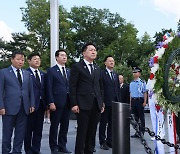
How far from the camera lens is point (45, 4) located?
3078 centimetres

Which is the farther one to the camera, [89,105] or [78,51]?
[78,51]

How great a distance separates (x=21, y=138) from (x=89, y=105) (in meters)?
1.25

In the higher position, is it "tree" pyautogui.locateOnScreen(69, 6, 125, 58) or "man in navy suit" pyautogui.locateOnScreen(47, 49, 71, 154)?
"tree" pyautogui.locateOnScreen(69, 6, 125, 58)

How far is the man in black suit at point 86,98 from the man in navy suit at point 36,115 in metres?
1.02

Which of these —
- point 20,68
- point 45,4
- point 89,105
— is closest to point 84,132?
point 89,105

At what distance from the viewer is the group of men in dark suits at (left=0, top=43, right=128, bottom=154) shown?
16.6 ft

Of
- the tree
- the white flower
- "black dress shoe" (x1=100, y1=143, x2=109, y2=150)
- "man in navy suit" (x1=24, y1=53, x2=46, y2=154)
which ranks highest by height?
the tree

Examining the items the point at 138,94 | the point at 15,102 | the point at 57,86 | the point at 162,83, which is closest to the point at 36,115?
the point at 57,86

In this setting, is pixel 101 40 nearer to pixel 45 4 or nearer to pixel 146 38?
pixel 146 38

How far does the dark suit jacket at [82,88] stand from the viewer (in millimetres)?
5031

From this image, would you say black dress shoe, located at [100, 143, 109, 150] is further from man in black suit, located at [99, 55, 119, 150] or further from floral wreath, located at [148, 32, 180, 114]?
floral wreath, located at [148, 32, 180, 114]

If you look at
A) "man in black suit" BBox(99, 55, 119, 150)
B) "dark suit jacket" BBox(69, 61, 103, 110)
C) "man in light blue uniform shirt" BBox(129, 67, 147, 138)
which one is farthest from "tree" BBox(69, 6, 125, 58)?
"dark suit jacket" BBox(69, 61, 103, 110)

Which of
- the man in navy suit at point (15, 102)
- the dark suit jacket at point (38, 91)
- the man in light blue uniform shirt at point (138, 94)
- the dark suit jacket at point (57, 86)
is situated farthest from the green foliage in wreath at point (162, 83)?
the man in light blue uniform shirt at point (138, 94)

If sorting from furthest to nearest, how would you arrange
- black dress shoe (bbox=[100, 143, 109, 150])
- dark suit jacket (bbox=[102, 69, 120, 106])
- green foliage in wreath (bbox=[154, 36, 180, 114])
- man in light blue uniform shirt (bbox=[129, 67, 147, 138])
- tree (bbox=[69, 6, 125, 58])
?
tree (bbox=[69, 6, 125, 58]) → man in light blue uniform shirt (bbox=[129, 67, 147, 138]) → dark suit jacket (bbox=[102, 69, 120, 106]) → black dress shoe (bbox=[100, 143, 109, 150]) → green foliage in wreath (bbox=[154, 36, 180, 114])
